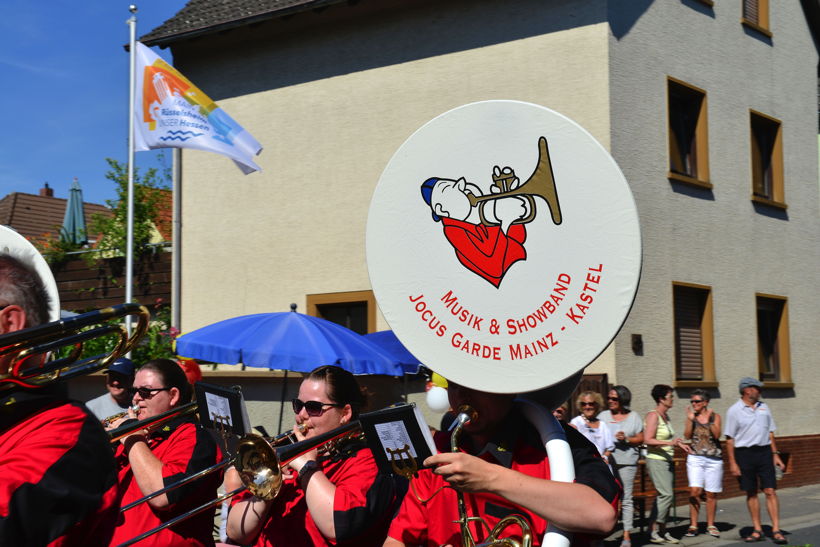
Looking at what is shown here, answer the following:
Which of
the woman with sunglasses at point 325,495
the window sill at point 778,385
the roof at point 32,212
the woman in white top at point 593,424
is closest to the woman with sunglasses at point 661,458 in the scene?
the woman in white top at point 593,424

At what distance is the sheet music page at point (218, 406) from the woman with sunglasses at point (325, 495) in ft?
0.90

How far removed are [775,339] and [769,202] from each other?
2282 millimetres

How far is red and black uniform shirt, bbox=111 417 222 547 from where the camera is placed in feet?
12.4

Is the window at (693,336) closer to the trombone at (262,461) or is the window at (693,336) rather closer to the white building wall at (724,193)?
the white building wall at (724,193)

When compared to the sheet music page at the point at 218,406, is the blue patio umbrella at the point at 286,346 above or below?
above

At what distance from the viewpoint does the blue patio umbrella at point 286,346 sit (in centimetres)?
827

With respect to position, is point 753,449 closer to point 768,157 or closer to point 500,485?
point 768,157

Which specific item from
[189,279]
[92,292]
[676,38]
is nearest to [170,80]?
[189,279]

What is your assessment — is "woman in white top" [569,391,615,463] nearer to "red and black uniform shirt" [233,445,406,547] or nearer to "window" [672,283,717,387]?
"window" [672,283,717,387]

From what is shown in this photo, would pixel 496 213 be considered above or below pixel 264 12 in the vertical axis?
below

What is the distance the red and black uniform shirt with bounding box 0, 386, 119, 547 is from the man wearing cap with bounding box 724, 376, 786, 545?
985 centimetres

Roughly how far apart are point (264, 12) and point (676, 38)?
6229 millimetres

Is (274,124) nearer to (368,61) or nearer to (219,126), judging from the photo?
(368,61)

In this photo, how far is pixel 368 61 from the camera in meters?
15.4
